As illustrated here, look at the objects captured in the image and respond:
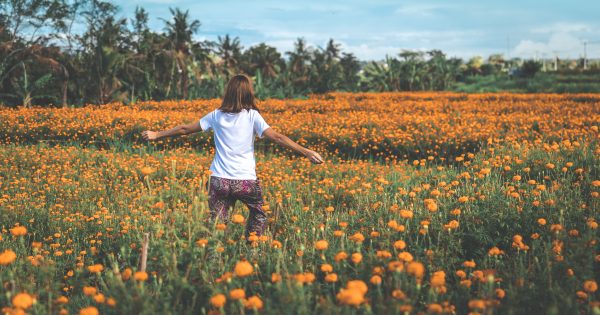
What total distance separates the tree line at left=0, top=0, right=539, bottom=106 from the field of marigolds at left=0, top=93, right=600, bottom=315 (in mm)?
7424

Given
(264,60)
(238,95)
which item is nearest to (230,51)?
(264,60)

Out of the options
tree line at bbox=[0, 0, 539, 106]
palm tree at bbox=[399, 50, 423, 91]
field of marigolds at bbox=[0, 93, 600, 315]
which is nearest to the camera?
field of marigolds at bbox=[0, 93, 600, 315]

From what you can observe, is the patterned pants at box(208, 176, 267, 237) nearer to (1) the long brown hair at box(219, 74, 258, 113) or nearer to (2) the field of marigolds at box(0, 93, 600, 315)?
(2) the field of marigolds at box(0, 93, 600, 315)

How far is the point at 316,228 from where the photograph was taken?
400cm

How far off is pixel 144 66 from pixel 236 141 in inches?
825

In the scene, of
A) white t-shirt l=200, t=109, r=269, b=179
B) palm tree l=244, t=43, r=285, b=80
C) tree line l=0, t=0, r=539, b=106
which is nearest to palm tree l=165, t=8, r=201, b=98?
tree line l=0, t=0, r=539, b=106

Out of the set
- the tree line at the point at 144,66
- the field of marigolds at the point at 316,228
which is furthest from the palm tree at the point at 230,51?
the field of marigolds at the point at 316,228

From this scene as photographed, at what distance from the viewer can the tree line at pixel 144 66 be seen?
19.2 m

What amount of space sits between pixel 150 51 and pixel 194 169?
18.1 meters

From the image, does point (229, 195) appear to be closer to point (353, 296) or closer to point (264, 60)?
point (353, 296)

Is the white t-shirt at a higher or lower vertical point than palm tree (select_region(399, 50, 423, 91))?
lower

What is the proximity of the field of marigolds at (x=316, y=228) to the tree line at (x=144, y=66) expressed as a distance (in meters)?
7.42

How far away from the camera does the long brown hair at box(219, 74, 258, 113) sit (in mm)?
3629

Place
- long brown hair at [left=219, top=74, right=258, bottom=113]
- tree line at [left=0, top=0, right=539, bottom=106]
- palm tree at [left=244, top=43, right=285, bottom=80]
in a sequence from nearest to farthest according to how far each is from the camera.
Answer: long brown hair at [left=219, top=74, right=258, bottom=113]
tree line at [left=0, top=0, right=539, bottom=106]
palm tree at [left=244, top=43, right=285, bottom=80]
